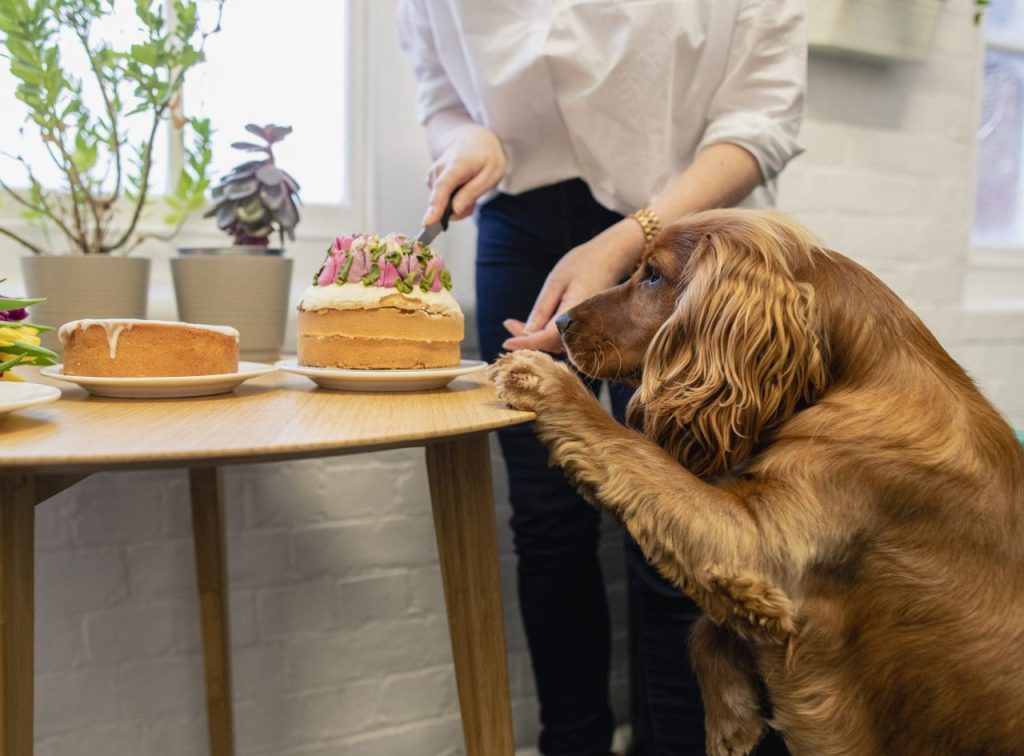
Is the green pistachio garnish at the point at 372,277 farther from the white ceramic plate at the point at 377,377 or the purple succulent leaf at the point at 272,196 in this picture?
the purple succulent leaf at the point at 272,196

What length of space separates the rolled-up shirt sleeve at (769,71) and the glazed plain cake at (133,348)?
0.82 meters

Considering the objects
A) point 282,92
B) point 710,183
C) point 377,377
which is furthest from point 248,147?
point 710,183

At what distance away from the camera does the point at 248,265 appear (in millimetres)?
1355

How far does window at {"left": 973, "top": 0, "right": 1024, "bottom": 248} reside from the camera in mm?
2633

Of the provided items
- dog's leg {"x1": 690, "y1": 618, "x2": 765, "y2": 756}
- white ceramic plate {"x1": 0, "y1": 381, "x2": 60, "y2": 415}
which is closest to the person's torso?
dog's leg {"x1": 690, "y1": 618, "x2": 765, "y2": 756}

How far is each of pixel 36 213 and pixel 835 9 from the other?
5.72ft

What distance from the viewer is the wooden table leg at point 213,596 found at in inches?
56.6

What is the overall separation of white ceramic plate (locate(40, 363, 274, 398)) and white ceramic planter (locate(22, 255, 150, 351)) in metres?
0.30

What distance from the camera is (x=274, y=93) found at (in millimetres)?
1861

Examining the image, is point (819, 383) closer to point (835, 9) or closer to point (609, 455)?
point (609, 455)

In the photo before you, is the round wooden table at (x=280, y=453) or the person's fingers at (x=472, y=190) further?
the person's fingers at (x=472, y=190)

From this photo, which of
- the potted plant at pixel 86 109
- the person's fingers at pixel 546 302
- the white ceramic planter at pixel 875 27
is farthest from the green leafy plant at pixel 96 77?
the white ceramic planter at pixel 875 27

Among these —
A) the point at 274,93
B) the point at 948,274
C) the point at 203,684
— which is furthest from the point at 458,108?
the point at 948,274

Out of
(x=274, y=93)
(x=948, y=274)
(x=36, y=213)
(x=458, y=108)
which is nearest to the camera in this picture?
(x=36, y=213)
